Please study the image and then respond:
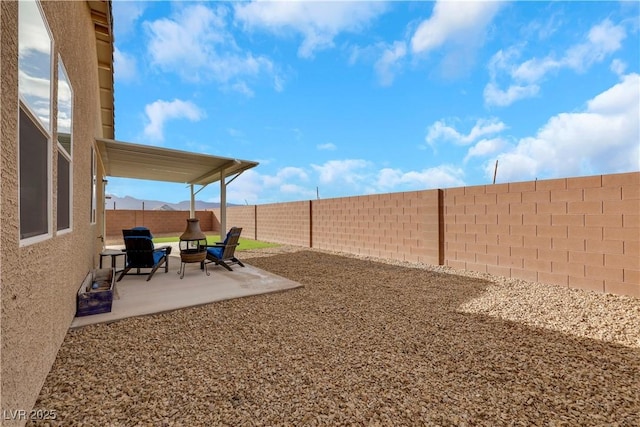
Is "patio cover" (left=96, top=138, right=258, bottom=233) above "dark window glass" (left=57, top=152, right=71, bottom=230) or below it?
above

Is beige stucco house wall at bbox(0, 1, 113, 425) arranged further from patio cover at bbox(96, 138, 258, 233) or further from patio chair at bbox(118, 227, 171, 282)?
patio cover at bbox(96, 138, 258, 233)

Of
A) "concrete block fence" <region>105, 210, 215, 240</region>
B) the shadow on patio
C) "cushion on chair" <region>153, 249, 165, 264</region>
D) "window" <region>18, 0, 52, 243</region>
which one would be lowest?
the shadow on patio

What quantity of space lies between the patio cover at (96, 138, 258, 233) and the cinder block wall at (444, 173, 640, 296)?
6.15 m

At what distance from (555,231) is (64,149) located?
762cm

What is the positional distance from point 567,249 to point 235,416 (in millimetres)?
6120

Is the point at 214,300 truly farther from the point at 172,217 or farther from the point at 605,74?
the point at 172,217

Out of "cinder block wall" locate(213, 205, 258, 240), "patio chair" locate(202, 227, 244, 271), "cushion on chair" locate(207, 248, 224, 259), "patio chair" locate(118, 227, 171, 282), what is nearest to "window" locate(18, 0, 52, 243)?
"patio chair" locate(118, 227, 171, 282)

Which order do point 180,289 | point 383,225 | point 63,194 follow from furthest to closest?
point 383,225
point 180,289
point 63,194

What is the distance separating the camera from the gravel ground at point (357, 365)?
1.85 metres

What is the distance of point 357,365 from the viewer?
8.02ft

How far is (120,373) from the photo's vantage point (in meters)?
2.27

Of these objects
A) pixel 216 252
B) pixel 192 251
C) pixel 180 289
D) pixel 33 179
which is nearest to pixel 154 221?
pixel 216 252

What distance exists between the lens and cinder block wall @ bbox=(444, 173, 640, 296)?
4.51 metres

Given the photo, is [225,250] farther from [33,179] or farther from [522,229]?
[522,229]
